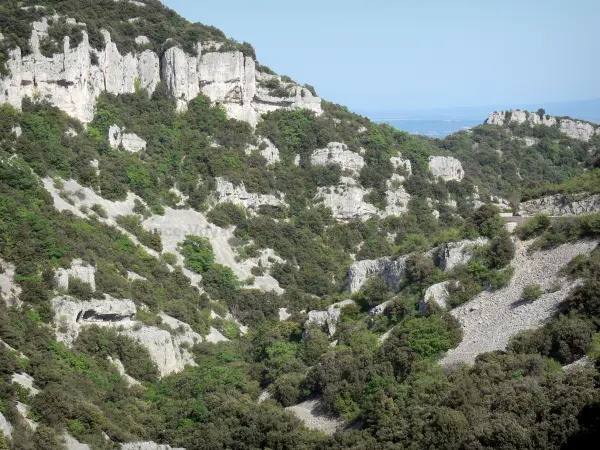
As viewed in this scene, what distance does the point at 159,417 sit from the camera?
3778 cm

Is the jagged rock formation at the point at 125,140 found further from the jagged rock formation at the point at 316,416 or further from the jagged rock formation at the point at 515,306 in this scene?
the jagged rock formation at the point at 515,306

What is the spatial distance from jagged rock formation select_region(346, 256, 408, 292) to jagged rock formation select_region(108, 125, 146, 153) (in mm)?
21738

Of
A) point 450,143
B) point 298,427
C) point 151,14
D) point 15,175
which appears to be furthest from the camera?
point 450,143

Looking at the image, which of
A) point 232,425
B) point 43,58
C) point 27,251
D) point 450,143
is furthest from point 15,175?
point 450,143

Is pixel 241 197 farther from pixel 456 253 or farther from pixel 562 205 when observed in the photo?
pixel 562 205

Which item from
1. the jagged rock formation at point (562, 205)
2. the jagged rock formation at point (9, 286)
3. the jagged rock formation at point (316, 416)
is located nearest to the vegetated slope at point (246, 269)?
the jagged rock formation at point (9, 286)

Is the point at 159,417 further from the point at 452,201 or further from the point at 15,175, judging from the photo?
the point at 452,201

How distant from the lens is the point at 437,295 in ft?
123

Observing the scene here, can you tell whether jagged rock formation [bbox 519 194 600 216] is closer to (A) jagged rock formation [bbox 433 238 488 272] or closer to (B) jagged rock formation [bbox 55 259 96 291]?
(A) jagged rock formation [bbox 433 238 488 272]

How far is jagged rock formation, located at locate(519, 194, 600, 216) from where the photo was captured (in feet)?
128

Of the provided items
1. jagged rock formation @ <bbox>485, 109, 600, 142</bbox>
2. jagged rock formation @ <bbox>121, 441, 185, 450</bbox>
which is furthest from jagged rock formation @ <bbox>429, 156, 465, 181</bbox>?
jagged rock formation @ <bbox>121, 441, 185, 450</bbox>

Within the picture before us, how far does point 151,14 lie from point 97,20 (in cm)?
693

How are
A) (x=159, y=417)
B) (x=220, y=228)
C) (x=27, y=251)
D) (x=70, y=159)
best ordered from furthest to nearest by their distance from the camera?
(x=220, y=228) → (x=70, y=159) → (x=27, y=251) → (x=159, y=417)

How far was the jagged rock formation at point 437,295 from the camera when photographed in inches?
1465
